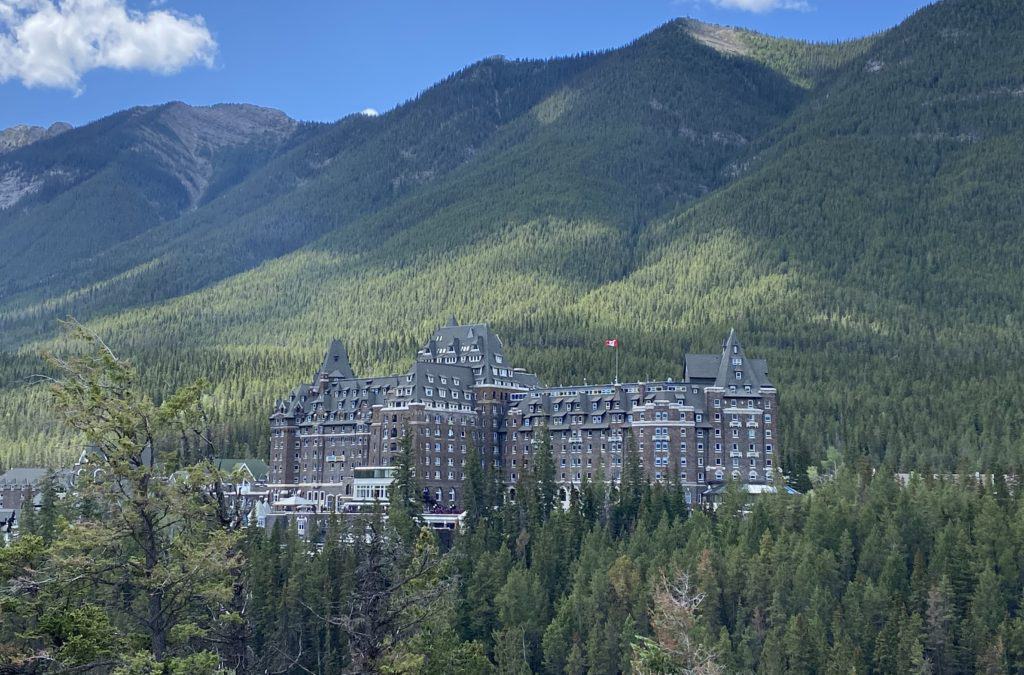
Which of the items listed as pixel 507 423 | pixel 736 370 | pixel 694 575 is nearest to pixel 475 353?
pixel 507 423

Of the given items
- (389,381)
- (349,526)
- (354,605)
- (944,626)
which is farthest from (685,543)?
(354,605)

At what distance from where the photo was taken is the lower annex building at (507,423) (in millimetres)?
163375

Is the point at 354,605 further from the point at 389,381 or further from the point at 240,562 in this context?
the point at 389,381

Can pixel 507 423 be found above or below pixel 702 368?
below

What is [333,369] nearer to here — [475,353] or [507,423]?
[475,353]

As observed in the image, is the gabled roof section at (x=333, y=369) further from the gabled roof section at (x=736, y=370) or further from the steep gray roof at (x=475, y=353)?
the gabled roof section at (x=736, y=370)

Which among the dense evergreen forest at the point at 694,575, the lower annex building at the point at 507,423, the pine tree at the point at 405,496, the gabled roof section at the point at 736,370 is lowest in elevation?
the dense evergreen forest at the point at 694,575

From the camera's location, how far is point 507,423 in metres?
180

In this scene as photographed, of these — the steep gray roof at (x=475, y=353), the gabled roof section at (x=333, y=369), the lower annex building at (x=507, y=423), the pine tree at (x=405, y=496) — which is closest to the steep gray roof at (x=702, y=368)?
the lower annex building at (x=507, y=423)

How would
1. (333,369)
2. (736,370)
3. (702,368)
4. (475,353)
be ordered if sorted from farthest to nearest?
(333,369) → (475,353) → (702,368) → (736,370)

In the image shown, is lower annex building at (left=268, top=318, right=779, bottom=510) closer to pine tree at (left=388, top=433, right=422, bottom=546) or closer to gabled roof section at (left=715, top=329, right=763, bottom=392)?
gabled roof section at (left=715, top=329, right=763, bottom=392)

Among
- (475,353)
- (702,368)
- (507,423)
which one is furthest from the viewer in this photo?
(475,353)

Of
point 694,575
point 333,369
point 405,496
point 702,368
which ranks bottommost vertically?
point 694,575

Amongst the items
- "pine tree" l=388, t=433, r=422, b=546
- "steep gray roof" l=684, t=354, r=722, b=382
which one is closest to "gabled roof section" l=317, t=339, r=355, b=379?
"pine tree" l=388, t=433, r=422, b=546
